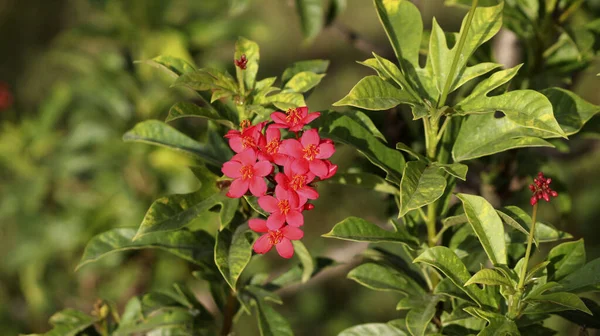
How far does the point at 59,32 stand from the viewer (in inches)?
198

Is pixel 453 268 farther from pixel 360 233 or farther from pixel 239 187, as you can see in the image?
pixel 239 187

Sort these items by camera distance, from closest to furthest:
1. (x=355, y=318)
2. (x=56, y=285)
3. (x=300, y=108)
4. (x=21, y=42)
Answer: (x=300, y=108) → (x=56, y=285) → (x=355, y=318) → (x=21, y=42)

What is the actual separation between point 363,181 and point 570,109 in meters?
0.43

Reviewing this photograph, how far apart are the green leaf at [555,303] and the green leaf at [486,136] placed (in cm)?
28

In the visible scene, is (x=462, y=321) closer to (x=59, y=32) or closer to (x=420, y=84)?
(x=420, y=84)

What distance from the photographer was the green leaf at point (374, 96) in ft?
3.78

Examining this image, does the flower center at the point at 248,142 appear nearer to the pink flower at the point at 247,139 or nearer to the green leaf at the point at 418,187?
the pink flower at the point at 247,139

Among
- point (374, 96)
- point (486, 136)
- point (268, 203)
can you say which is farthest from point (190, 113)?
point (486, 136)

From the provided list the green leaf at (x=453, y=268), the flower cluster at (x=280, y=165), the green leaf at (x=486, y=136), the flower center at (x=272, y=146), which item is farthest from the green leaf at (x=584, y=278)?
the flower center at (x=272, y=146)

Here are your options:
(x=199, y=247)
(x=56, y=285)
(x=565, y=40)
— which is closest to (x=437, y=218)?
(x=199, y=247)

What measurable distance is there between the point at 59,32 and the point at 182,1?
6.18ft

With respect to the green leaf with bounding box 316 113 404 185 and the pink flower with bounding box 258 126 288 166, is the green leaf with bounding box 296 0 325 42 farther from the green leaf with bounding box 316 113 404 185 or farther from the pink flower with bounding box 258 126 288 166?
the pink flower with bounding box 258 126 288 166

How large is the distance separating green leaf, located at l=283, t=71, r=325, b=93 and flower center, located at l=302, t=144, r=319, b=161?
159 mm

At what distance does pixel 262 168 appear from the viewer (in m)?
1.21
